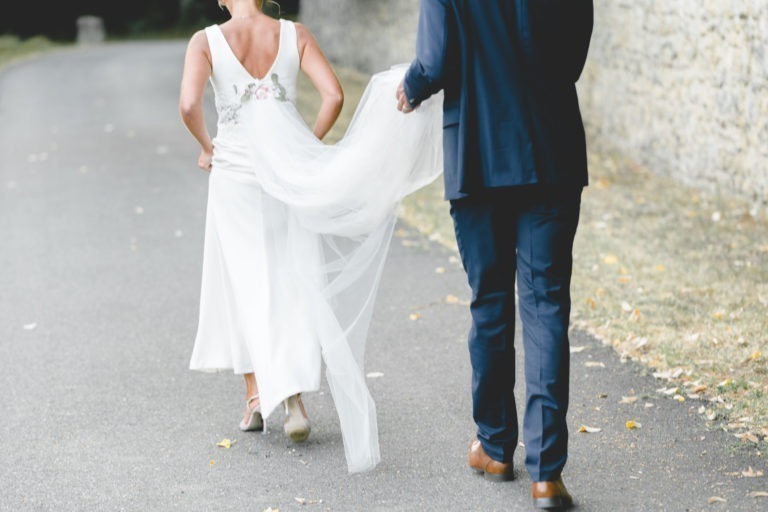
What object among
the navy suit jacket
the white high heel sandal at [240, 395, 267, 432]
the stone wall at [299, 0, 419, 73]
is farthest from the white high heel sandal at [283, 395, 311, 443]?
the stone wall at [299, 0, 419, 73]

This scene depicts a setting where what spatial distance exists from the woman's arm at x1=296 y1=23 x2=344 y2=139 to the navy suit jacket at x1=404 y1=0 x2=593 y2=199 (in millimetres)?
933

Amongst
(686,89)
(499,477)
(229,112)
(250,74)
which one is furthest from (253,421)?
(686,89)

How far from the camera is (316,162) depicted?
492cm

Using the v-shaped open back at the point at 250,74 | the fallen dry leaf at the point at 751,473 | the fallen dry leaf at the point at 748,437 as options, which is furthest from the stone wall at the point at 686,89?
the v-shaped open back at the point at 250,74

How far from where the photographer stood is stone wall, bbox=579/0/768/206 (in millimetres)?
10133

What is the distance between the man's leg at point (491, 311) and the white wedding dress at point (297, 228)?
0.48 m

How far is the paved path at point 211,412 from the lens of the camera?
14.6ft

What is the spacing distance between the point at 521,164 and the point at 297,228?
134cm

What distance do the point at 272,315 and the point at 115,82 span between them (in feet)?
63.4

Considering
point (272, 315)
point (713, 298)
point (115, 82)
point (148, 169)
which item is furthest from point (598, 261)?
point (115, 82)

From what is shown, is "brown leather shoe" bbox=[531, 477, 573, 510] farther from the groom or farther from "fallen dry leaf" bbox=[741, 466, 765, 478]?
"fallen dry leaf" bbox=[741, 466, 765, 478]

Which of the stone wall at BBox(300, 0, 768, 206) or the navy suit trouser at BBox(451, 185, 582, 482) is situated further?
the stone wall at BBox(300, 0, 768, 206)

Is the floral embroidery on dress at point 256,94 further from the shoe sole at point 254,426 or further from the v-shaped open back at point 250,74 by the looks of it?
the shoe sole at point 254,426

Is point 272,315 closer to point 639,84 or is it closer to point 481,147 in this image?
point 481,147
